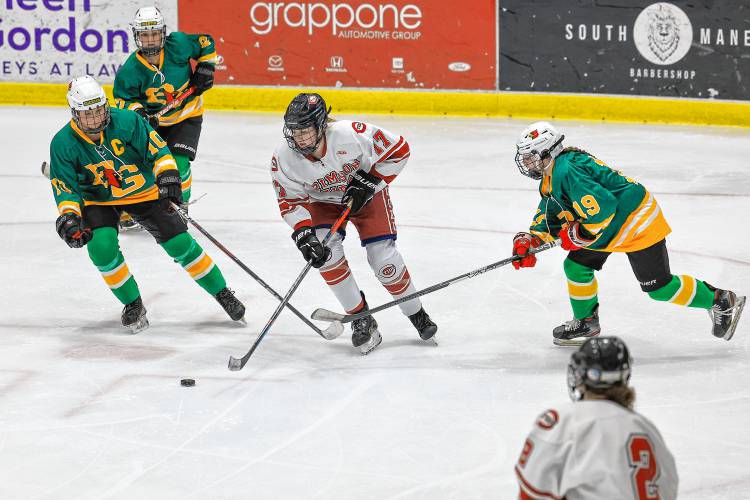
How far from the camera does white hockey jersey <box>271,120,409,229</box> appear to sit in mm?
4133

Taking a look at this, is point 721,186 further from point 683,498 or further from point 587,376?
point 587,376

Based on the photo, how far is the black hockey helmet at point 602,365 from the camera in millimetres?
2008

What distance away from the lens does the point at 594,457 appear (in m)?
1.95

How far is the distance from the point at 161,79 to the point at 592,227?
2.75 metres

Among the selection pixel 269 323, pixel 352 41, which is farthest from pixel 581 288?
pixel 352 41

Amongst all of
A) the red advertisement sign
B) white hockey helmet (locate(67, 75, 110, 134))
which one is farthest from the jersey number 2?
the red advertisement sign

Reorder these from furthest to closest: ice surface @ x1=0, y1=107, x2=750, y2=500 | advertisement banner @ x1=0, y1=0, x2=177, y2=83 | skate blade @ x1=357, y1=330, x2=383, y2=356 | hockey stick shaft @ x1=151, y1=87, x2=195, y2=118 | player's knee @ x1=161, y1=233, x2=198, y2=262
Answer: advertisement banner @ x1=0, y1=0, x2=177, y2=83 < hockey stick shaft @ x1=151, y1=87, x2=195, y2=118 < player's knee @ x1=161, y1=233, x2=198, y2=262 < skate blade @ x1=357, y1=330, x2=383, y2=356 < ice surface @ x1=0, y1=107, x2=750, y2=500

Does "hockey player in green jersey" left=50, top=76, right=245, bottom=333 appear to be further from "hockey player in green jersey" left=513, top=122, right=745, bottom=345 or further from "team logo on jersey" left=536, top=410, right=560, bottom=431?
"team logo on jersey" left=536, top=410, right=560, bottom=431

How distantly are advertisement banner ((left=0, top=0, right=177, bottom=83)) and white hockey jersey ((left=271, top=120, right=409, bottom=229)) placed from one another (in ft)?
17.8

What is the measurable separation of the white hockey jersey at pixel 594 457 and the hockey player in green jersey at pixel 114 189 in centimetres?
261

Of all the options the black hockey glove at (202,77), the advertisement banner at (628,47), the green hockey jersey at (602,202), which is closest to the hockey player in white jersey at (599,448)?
the green hockey jersey at (602,202)

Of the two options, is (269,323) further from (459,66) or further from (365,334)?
(459,66)

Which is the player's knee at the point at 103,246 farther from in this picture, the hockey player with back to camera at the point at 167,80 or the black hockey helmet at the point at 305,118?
the hockey player with back to camera at the point at 167,80

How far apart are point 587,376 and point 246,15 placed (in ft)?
24.7
